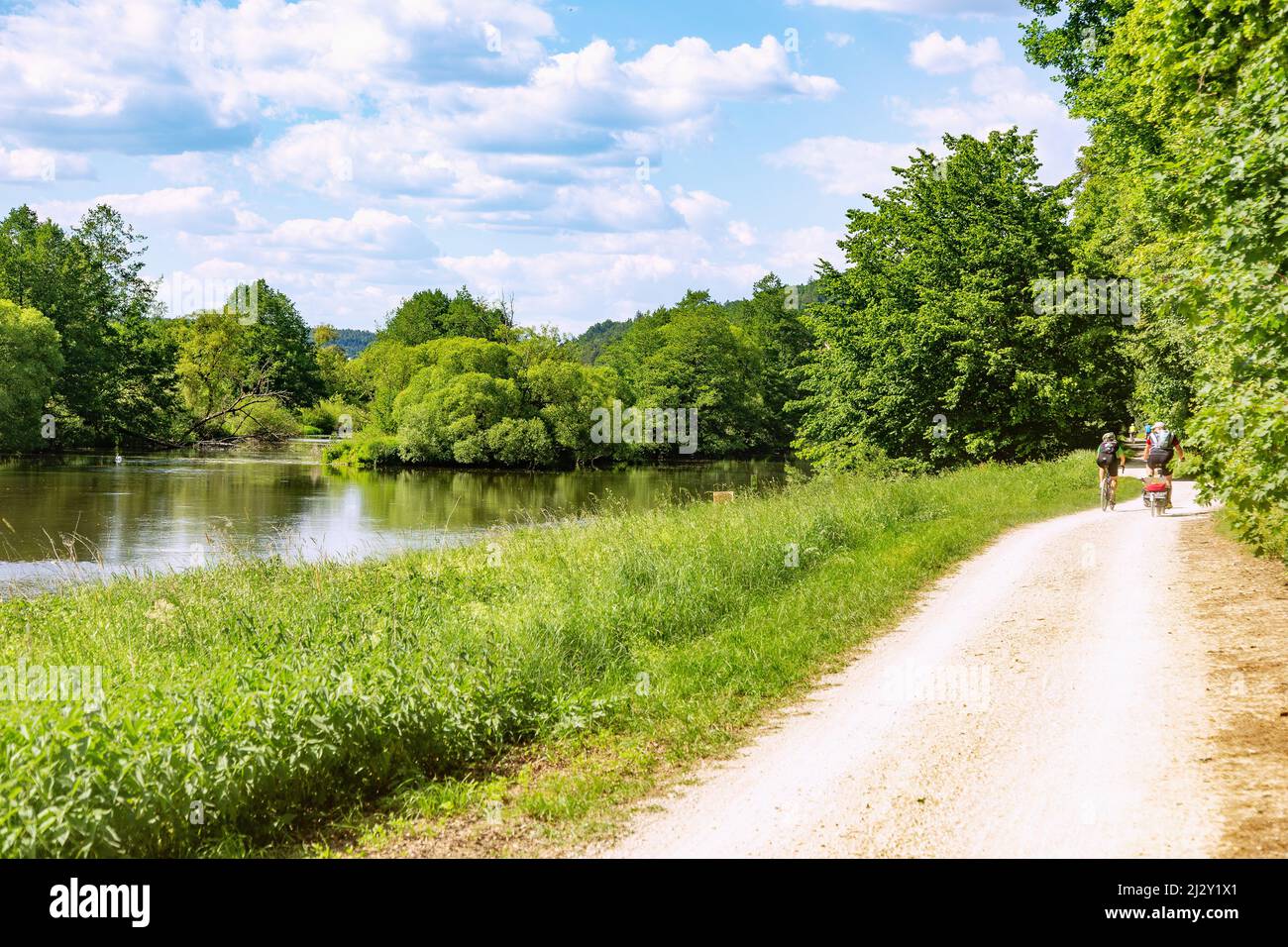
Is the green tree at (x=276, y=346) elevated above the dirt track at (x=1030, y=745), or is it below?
above

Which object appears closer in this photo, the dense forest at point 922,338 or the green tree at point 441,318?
the dense forest at point 922,338

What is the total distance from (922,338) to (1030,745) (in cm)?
2869

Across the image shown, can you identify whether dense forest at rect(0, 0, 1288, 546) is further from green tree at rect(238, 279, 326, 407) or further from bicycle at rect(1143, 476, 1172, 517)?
bicycle at rect(1143, 476, 1172, 517)

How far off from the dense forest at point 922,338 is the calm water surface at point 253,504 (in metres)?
5.49

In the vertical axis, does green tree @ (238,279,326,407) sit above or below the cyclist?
above

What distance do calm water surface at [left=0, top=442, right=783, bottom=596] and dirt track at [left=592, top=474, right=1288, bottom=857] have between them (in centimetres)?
863

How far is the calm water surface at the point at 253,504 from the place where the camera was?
947 inches

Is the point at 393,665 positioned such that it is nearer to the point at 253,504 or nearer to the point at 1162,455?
the point at 1162,455

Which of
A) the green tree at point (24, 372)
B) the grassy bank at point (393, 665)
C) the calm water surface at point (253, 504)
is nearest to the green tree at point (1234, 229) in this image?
the grassy bank at point (393, 665)

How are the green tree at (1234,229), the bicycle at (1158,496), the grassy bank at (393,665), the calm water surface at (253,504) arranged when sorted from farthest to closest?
the calm water surface at (253,504) → the bicycle at (1158,496) → the green tree at (1234,229) → the grassy bank at (393,665)

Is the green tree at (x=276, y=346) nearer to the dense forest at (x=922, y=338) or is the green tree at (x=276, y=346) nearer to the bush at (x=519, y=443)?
the dense forest at (x=922, y=338)

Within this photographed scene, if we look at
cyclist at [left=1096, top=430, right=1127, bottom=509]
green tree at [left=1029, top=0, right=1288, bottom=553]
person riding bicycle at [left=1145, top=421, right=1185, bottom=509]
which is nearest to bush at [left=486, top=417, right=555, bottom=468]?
cyclist at [left=1096, top=430, right=1127, bottom=509]

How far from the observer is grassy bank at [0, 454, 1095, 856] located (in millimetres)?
5816
